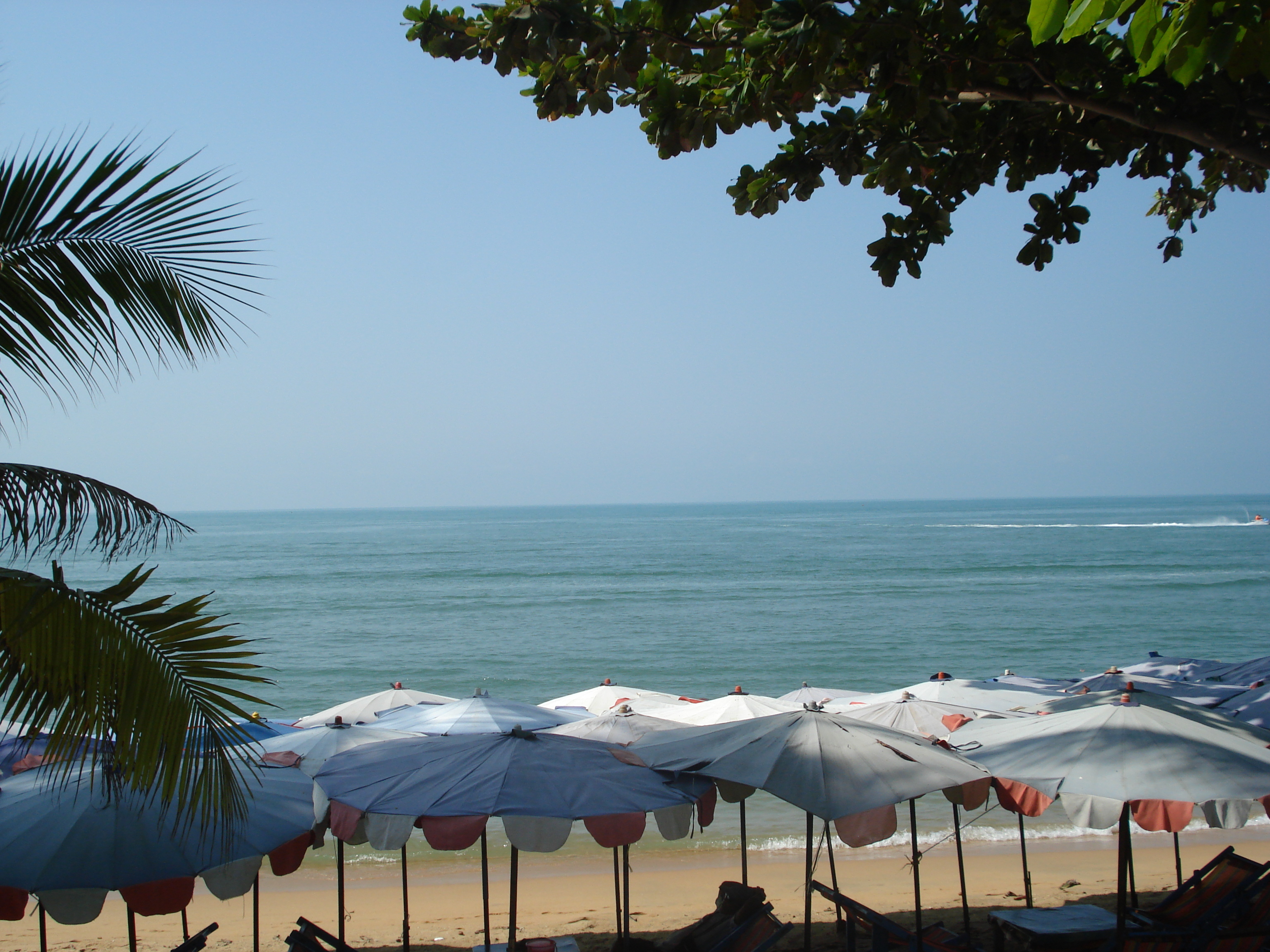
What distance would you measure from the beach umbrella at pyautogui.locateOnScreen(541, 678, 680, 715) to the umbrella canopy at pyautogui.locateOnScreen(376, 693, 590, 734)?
5.05 feet

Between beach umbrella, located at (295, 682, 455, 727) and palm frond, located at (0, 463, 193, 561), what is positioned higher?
palm frond, located at (0, 463, 193, 561)

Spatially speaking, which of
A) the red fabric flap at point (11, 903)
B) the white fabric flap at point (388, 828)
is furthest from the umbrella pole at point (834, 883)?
the red fabric flap at point (11, 903)

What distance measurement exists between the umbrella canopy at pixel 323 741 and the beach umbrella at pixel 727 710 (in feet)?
9.33

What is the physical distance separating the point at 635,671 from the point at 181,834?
77.6ft

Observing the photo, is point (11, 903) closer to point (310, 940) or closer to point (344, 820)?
point (344, 820)

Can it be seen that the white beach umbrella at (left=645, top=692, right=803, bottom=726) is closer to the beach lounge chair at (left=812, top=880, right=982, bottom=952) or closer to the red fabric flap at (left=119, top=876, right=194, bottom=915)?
the beach lounge chair at (left=812, top=880, right=982, bottom=952)

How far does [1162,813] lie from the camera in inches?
215

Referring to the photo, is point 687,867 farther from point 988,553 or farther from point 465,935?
point 988,553

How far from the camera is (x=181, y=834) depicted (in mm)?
4863

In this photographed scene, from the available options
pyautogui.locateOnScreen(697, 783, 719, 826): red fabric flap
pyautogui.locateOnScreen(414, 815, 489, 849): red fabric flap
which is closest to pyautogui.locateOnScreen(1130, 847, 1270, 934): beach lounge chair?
pyautogui.locateOnScreen(697, 783, 719, 826): red fabric flap

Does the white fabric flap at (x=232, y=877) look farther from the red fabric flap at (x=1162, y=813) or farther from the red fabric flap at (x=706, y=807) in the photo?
the red fabric flap at (x=1162, y=813)

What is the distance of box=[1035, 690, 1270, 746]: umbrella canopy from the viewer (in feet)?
20.9

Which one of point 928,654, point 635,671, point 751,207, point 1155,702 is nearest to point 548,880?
point 1155,702

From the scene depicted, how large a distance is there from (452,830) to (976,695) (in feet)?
21.7
